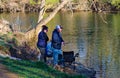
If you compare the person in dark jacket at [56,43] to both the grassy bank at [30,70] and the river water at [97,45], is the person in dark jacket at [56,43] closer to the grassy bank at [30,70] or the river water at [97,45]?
the grassy bank at [30,70]

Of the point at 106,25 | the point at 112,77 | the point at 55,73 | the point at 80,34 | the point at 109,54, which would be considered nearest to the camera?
the point at 55,73

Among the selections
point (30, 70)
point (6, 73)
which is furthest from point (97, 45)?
point (6, 73)

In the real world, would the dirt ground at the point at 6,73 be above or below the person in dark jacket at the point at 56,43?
below

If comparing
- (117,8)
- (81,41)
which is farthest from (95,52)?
(117,8)

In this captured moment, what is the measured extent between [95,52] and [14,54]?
14.4 meters

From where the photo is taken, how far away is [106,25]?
5931 centimetres

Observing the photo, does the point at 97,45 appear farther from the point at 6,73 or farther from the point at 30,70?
the point at 6,73

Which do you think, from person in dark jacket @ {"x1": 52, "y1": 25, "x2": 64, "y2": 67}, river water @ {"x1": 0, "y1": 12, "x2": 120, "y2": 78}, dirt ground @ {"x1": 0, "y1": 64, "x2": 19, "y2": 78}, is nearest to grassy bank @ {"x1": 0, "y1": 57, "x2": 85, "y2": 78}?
dirt ground @ {"x1": 0, "y1": 64, "x2": 19, "y2": 78}

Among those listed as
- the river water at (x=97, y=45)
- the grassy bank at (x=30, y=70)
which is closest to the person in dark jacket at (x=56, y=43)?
the grassy bank at (x=30, y=70)

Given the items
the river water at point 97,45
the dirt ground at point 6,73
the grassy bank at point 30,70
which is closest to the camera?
the dirt ground at point 6,73

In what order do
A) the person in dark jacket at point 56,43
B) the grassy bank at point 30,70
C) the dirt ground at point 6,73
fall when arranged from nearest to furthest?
the dirt ground at point 6,73
the grassy bank at point 30,70
the person in dark jacket at point 56,43

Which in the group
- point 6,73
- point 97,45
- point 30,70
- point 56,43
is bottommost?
point 97,45

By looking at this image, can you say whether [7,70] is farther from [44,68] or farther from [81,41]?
[81,41]

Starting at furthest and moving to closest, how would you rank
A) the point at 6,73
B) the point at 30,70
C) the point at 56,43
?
1. the point at 56,43
2. the point at 30,70
3. the point at 6,73
